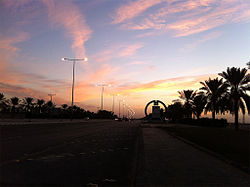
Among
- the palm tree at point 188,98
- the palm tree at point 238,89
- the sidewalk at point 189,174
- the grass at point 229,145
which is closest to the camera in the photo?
the sidewalk at point 189,174

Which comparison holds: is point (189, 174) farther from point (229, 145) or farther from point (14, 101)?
point (14, 101)

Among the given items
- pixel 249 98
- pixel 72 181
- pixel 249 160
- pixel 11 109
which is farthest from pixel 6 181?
pixel 11 109

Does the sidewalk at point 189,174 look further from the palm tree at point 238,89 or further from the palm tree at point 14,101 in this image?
the palm tree at point 14,101

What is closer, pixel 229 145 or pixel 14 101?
pixel 229 145

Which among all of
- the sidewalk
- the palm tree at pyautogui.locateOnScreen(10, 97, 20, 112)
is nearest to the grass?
the sidewalk

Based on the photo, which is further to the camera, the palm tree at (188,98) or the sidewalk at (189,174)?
the palm tree at (188,98)

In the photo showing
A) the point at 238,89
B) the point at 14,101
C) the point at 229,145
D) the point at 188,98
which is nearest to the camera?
the point at 229,145

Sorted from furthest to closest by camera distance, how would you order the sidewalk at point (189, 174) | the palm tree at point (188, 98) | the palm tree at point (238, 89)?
the palm tree at point (188, 98) → the palm tree at point (238, 89) → the sidewalk at point (189, 174)

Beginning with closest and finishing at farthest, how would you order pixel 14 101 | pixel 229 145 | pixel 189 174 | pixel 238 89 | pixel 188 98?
1. pixel 189 174
2. pixel 229 145
3. pixel 238 89
4. pixel 188 98
5. pixel 14 101

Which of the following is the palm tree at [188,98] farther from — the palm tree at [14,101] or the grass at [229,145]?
the palm tree at [14,101]

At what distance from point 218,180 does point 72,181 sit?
3.49 metres

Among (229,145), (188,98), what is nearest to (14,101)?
(188,98)

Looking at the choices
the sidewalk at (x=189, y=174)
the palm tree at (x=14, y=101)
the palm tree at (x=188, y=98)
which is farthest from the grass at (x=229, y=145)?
the palm tree at (x=14, y=101)

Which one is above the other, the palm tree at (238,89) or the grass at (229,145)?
the palm tree at (238,89)
